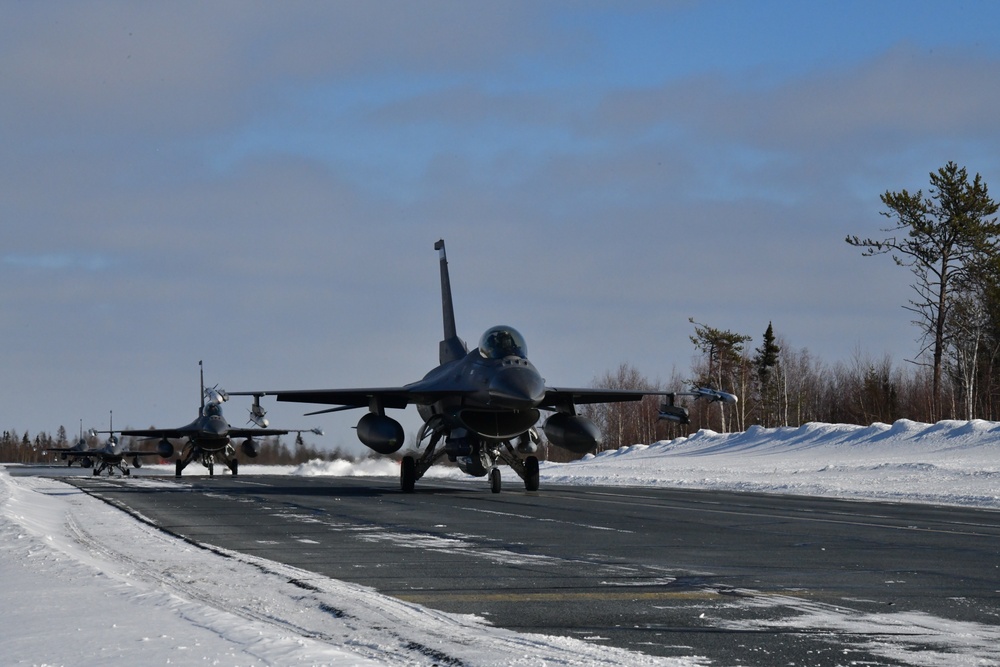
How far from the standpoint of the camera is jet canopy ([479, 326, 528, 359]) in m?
26.3

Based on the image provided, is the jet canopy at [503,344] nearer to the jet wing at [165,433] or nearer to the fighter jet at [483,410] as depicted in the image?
the fighter jet at [483,410]

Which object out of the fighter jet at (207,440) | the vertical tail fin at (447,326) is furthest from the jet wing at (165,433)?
the vertical tail fin at (447,326)

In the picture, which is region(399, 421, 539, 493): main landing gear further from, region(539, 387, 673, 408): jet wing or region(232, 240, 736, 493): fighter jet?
region(539, 387, 673, 408): jet wing

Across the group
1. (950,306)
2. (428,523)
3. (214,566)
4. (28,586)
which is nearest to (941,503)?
(428,523)

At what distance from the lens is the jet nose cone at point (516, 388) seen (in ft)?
82.2

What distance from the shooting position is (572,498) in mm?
26422

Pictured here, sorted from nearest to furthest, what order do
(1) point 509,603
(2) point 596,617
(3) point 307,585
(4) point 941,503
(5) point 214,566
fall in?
(2) point 596,617
(1) point 509,603
(3) point 307,585
(5) point 214,566
(4) point 941,503

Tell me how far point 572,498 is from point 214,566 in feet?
51.1

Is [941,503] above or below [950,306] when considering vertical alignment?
below

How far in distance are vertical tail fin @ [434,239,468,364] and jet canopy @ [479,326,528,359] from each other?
5.15 meters

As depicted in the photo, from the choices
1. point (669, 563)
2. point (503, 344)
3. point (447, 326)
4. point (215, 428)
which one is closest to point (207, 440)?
point (215, 428)

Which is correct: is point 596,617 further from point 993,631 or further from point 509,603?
point 993,631

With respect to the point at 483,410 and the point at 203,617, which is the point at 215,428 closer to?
the point at 483,410

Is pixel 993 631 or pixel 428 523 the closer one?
pixel 993 631
